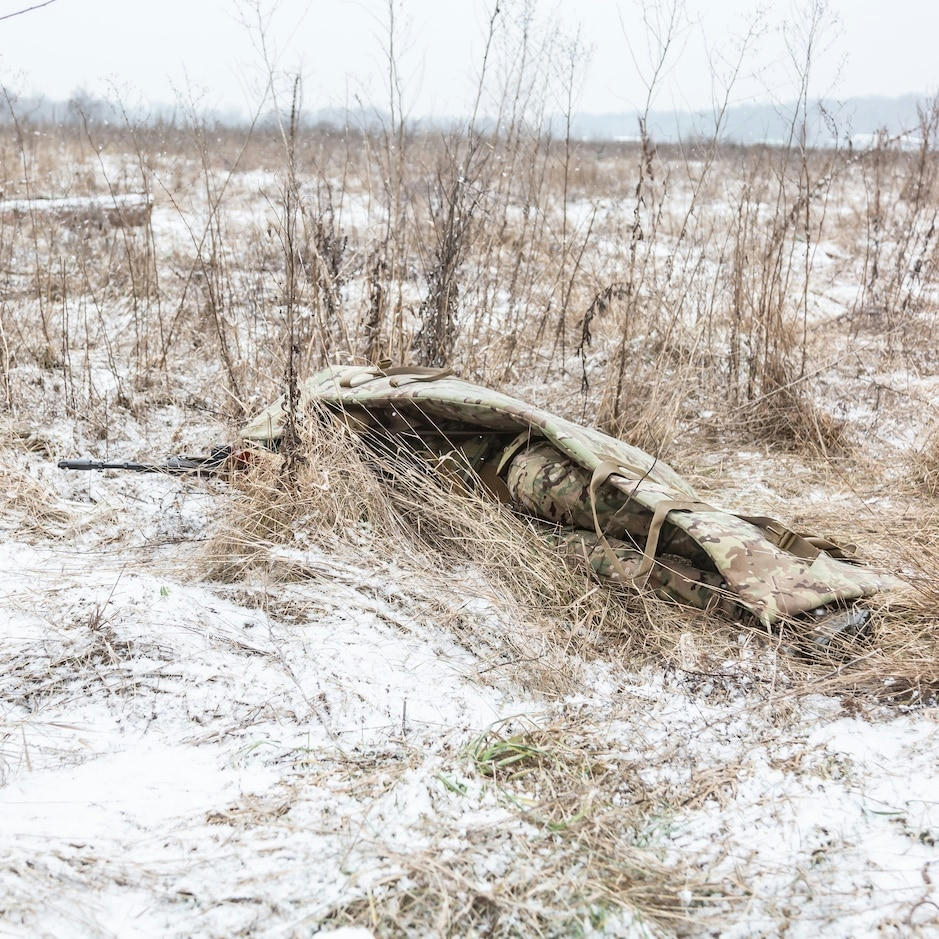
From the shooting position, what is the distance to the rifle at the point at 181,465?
2367 mm

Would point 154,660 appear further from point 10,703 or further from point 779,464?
point 779,464

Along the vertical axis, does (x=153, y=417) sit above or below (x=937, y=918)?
above

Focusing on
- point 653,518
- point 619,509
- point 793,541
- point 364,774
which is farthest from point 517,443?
point 364,774

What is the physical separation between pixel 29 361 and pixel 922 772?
3.39m

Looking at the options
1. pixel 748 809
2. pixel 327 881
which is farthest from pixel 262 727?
pixel 748 809

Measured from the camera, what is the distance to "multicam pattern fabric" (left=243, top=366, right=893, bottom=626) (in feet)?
5.74

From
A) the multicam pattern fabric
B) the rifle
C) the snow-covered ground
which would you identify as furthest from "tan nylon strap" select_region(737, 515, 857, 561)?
the rifle

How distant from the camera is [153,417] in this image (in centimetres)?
310

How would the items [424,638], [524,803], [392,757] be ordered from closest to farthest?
1. [524,803]
2. [392,757]
3. [424,638]

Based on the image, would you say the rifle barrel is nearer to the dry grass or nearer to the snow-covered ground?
the snow-covered ground

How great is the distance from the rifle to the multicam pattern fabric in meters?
0.17

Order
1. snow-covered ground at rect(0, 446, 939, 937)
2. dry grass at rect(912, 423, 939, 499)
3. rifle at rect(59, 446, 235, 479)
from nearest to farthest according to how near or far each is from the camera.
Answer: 1. snow-covered ground at rect(0, 446, 939, 937)
2. rifle at rect(59, 446, 235, 479)
3. dry grass at rect(912, 423, 939, 499)

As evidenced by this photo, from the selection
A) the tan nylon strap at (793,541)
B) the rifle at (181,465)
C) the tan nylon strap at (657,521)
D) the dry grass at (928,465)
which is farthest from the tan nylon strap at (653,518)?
the dry grass at (928,465)

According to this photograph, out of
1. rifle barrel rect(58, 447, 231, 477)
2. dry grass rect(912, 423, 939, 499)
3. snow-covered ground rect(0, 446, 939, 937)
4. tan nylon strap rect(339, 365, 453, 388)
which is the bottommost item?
snow-covered ground rect(0, 446, 939, 937)
